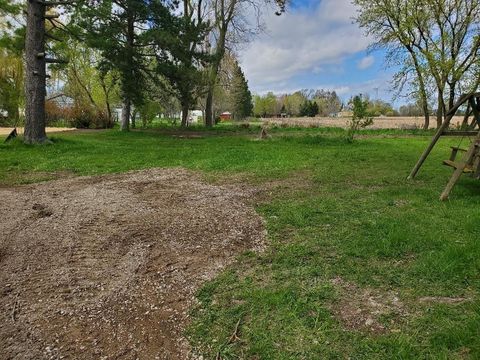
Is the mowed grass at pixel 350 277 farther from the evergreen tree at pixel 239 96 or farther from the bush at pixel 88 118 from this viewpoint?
the evergreen tree at pixel 239 96

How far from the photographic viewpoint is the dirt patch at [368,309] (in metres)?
2.59

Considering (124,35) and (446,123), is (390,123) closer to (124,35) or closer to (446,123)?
(124,35)

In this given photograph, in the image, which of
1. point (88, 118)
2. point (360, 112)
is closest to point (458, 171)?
point (360, 112)

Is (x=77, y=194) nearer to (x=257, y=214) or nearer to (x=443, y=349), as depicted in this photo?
(x=257, y=214)

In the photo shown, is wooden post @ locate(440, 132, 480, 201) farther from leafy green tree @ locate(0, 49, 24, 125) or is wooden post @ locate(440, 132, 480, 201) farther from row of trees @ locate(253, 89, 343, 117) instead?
row of trees @ locate(253, 89, 343, 117)

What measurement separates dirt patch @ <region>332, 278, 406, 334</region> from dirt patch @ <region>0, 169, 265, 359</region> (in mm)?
1151

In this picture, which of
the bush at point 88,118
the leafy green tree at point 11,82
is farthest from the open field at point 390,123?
the leafy green tree at point 11,82

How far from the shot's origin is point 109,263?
3.60 m

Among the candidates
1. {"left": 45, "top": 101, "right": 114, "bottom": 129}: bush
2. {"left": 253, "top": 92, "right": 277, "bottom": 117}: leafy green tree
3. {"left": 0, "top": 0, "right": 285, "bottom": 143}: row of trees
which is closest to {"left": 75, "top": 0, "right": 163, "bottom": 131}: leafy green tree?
{"left": 0, "top": 0, "right": 285, "bottom": 143}: row of trees

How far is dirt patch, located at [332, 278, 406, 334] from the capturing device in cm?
259

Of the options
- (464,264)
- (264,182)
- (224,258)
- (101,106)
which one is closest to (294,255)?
(224,258)

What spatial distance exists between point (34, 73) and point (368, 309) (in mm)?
13009

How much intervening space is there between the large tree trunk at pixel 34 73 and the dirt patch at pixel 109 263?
277 inches

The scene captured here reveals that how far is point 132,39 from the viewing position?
17062mm
